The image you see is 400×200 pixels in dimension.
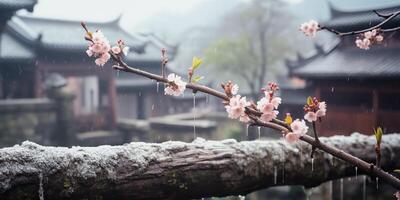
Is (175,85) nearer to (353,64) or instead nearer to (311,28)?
(311,28)

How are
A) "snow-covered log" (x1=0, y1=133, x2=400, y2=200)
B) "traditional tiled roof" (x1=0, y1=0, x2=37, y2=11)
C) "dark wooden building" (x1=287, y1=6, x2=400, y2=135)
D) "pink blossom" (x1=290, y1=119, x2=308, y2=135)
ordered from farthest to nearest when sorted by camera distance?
"dark wooden building" (x1=287, y1=6, x2=400, y2=135)
"traditional tiled roof" (x1=0, y1=0, x2=37, y2=11)
"snow-covered log" (x1=0, y1=133, x2=400, y2=200)
"pink blossom" (x1=290, y1=119, x2=308, y2=135)

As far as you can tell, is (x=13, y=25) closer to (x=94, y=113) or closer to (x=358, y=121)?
(x=94, y=113)

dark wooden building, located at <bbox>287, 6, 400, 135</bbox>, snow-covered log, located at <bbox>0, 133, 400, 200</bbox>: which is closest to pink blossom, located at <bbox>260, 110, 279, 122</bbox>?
snow-covered log, located at <bbox>0, 133, 400, 200</bbox>

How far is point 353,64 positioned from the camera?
11.7 m

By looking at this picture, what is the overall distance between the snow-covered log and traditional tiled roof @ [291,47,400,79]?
701 centimetres

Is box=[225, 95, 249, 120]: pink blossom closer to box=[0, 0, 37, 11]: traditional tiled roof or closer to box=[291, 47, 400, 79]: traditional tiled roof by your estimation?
box=[291, 47, 400, 79]: traditional tiled roof

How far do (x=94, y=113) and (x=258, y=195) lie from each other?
26.4 feet

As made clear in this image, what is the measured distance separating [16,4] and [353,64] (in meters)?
10.0

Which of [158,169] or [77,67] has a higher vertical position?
[77,67]

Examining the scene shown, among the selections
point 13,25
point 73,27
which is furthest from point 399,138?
point 73,27

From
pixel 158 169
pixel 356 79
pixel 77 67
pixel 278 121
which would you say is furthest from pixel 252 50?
pixel 278 121

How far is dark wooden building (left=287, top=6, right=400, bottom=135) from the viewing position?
411 inches

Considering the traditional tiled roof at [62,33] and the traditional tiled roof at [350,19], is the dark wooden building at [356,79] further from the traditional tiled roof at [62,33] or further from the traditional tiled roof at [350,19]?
the traditional tiled roof at [62,33]

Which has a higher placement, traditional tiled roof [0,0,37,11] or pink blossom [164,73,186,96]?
traditional tiled roof [0,0,37,11]
